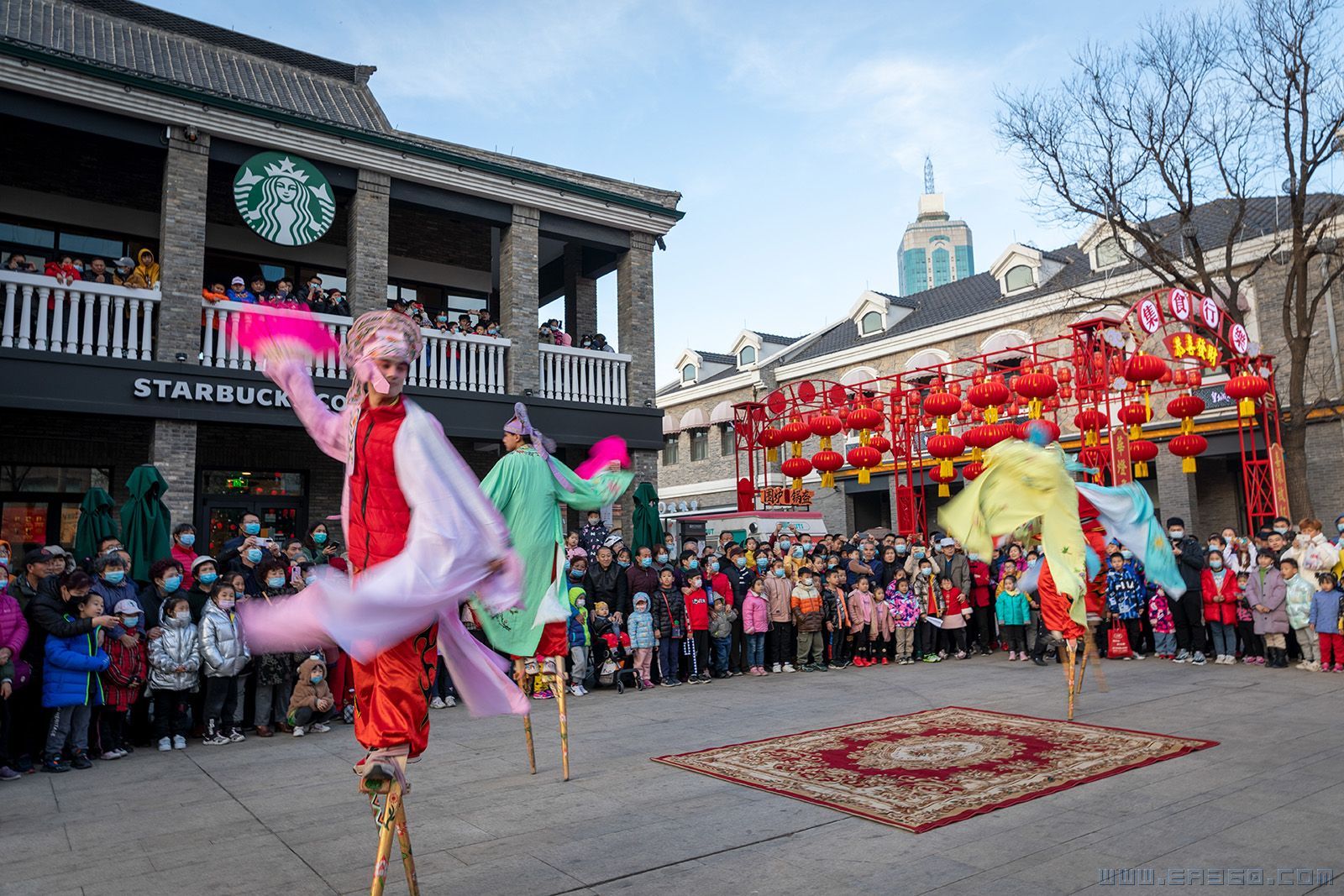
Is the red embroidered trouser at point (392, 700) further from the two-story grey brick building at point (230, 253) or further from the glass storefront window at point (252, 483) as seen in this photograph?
the glass storefront window at point (252, 483)

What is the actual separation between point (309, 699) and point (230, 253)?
959cm

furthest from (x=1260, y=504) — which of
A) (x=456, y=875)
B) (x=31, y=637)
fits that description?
(x=31, y=637)

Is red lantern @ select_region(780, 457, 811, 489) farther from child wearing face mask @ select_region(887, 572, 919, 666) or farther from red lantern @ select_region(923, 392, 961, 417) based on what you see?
child wearing face mask @ select_region(887, 572, 919, 666)

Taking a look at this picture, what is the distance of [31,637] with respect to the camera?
7.45 metres

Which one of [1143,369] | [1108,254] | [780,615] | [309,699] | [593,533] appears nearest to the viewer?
[309,699]

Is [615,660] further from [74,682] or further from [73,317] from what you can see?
[73,317]

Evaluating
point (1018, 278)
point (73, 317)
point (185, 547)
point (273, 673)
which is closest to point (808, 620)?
point (273, 673)

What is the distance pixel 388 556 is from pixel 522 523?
2297 millimetres

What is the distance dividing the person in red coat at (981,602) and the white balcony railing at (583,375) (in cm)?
682

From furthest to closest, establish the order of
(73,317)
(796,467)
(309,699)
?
(796,467) → (73,317) → (309,699)

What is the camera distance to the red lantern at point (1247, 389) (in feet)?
48.9

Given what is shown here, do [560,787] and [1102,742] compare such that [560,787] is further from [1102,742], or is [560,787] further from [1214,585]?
[1214,585]

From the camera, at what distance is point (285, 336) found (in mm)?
4113

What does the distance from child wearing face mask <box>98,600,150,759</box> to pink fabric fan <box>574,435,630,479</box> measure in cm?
477
